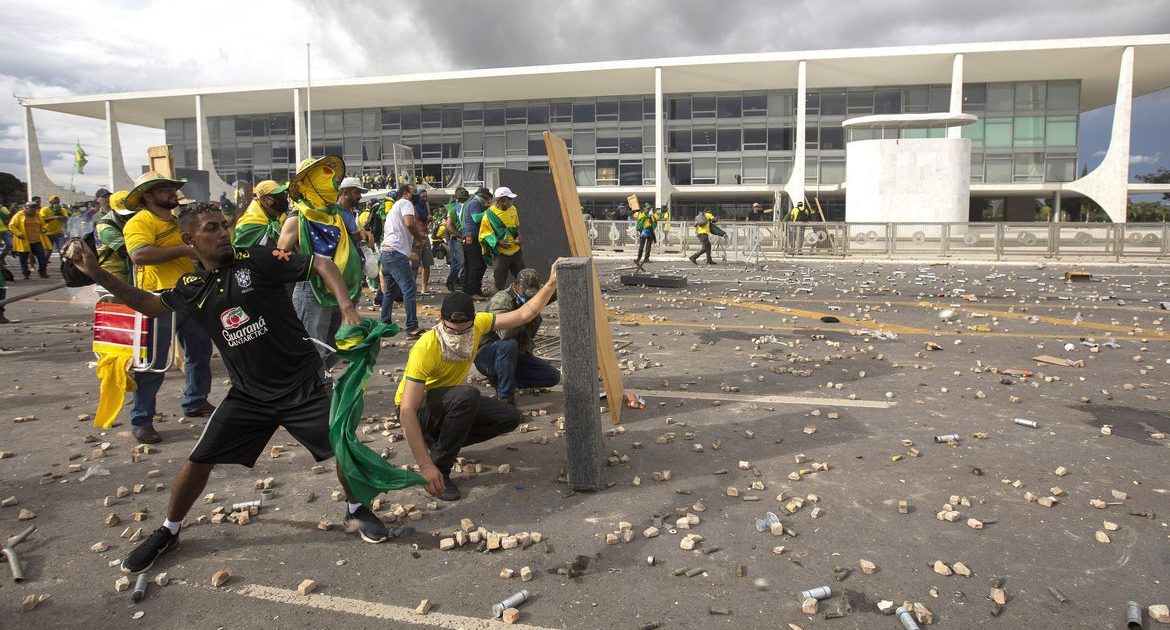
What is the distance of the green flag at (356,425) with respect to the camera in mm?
3586

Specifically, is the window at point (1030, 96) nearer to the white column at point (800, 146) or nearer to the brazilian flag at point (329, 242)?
the white column at point (800, 146)

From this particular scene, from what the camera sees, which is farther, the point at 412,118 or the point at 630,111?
the point at 412,118

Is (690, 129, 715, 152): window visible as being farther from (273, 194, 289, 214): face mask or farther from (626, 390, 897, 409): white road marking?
(273, 194, 289, 214): face mask

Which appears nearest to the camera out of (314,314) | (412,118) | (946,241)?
(314,314)

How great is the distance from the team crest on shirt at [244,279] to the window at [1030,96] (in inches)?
1925

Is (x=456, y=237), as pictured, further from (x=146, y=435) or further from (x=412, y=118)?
(x=412, y=118)

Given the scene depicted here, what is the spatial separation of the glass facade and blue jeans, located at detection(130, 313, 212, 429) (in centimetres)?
4157

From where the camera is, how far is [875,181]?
28750 millimetres

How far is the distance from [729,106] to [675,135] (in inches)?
152

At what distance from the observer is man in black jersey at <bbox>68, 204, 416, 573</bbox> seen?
3527 mm

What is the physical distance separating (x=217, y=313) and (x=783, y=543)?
121 inches

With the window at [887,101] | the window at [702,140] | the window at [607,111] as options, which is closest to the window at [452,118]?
the window at [607,111]

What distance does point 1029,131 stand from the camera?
42125 millimetres

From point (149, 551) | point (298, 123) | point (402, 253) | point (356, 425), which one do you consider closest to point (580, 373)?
point (356, 425)
